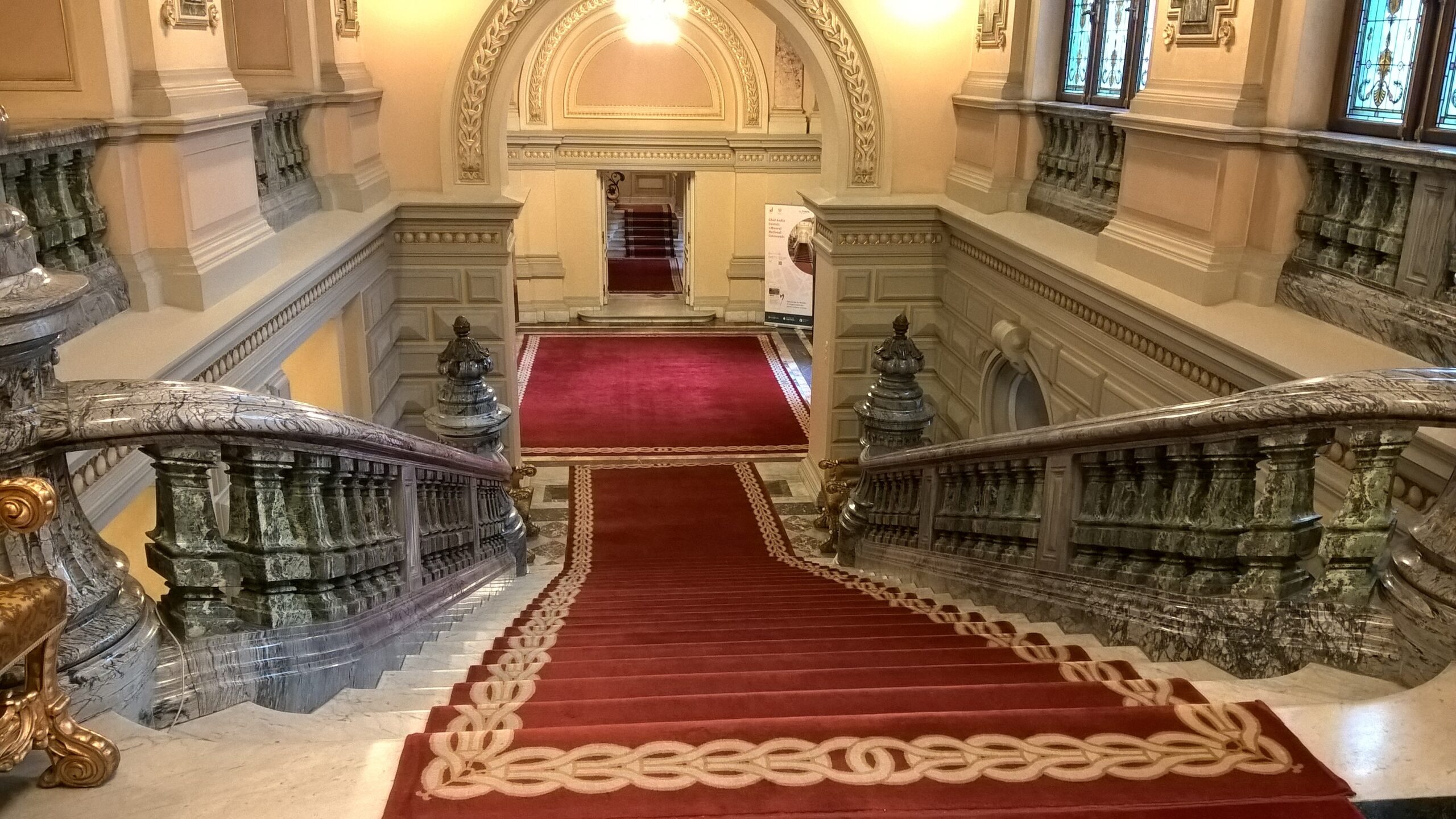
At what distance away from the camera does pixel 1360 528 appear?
2.68 metres

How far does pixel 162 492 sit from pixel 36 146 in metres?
2.31

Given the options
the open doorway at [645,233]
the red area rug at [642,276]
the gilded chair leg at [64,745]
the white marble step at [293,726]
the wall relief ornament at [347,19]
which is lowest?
the red area rug at [642,276]

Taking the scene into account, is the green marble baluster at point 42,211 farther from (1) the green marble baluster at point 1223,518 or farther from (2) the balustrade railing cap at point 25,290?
(1) the green marble baluster at point 1223,518

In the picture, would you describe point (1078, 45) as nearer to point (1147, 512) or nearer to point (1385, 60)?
point (1385, 60)

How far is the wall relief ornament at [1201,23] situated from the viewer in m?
5.19

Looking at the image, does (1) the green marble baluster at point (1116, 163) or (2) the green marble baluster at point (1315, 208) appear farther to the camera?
(1) the green marble baluster at point (1116, 163)

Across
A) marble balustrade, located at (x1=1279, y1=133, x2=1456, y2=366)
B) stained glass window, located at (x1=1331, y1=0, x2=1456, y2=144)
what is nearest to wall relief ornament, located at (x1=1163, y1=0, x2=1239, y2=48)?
stained glass window, located at (x1=1331, y1=0, x2=1456, y2=144)

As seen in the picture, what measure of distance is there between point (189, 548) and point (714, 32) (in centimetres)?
1479

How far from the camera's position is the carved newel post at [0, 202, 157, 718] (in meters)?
1.92

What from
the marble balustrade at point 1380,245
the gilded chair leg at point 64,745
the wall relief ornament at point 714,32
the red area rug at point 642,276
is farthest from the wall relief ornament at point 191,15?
the red area rug at point 642,276

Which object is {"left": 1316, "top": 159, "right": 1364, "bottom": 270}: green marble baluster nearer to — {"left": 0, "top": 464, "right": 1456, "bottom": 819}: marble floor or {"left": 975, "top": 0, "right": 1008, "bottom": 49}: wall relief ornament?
{"left": 0, "top": 464, "right": 1456, "bottom": 819}: marble floor

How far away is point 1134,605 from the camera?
10.7 feet

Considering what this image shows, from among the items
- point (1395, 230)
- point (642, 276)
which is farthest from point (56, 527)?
point (642, 276)

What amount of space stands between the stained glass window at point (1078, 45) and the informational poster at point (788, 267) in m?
7.05
